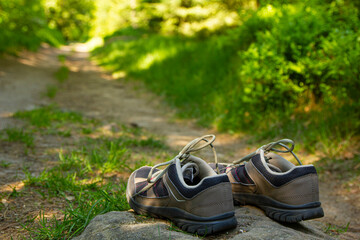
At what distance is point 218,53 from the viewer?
6.61m

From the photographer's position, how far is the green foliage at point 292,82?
11.5 feet

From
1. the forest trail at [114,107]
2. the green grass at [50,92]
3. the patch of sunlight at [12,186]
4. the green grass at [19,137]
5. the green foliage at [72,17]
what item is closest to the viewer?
the patch of sunlight at [12,186]

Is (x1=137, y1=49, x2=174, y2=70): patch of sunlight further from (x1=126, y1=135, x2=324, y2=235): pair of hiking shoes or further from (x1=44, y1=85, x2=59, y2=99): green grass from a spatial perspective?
(x1=126, y1=135, x2=324, y2=235): pair of hiking shoes

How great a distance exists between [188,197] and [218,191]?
0.16m

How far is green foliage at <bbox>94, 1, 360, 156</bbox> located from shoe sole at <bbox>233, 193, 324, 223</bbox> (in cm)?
191

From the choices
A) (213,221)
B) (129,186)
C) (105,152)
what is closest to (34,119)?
(105,152)

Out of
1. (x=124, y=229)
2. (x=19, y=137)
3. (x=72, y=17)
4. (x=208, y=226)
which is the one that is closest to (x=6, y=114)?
(x=19, y=137)

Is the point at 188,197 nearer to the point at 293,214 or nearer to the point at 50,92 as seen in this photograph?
the point at 293,214

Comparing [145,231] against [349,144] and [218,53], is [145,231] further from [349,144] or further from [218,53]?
[218,53]

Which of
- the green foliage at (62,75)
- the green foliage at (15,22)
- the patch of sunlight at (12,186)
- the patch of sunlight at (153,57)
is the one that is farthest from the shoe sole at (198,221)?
the green foliage at (15,22)

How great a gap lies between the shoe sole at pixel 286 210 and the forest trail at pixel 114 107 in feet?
1.77

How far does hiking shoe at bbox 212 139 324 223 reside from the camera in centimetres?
169

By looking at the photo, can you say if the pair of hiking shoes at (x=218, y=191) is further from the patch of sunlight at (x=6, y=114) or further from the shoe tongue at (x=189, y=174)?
the patch of sunlight at (x=6, y=114)

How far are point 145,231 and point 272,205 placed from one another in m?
0.77
